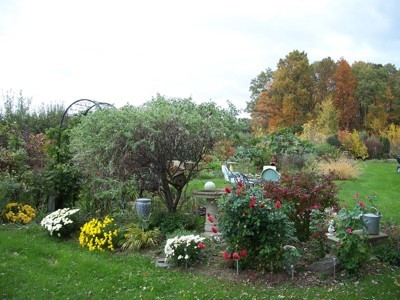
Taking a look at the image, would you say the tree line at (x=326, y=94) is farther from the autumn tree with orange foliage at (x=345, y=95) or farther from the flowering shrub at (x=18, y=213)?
the flowering shrub at (x=18, y=213)

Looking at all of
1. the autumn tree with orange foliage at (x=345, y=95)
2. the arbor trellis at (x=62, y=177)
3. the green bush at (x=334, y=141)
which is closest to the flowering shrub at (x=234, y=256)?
the arbor trellis at (x=62, y=177)

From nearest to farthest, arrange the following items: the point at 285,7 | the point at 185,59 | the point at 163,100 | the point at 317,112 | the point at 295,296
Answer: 1. the point at 295,296
2. the point at 163,100
3. the point at 285,7
4. the point at 185,59
5. the point at 317,112

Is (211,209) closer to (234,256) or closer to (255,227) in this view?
(255,227)

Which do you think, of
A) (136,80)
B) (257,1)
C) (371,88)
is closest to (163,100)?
(136,80)

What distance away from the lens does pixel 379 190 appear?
10.9m

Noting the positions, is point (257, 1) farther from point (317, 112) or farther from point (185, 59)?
point (317, 112)

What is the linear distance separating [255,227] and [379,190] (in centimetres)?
763

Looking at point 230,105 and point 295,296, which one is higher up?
point 230,105

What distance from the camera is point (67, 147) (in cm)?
857

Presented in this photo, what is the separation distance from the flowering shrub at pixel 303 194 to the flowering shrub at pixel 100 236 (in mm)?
2536

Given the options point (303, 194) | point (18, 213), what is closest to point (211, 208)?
point (303, 194)

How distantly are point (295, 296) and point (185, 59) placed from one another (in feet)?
18.1

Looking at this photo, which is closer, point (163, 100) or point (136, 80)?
point (163, 100)

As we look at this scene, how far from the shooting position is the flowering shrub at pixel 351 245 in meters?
4.46
